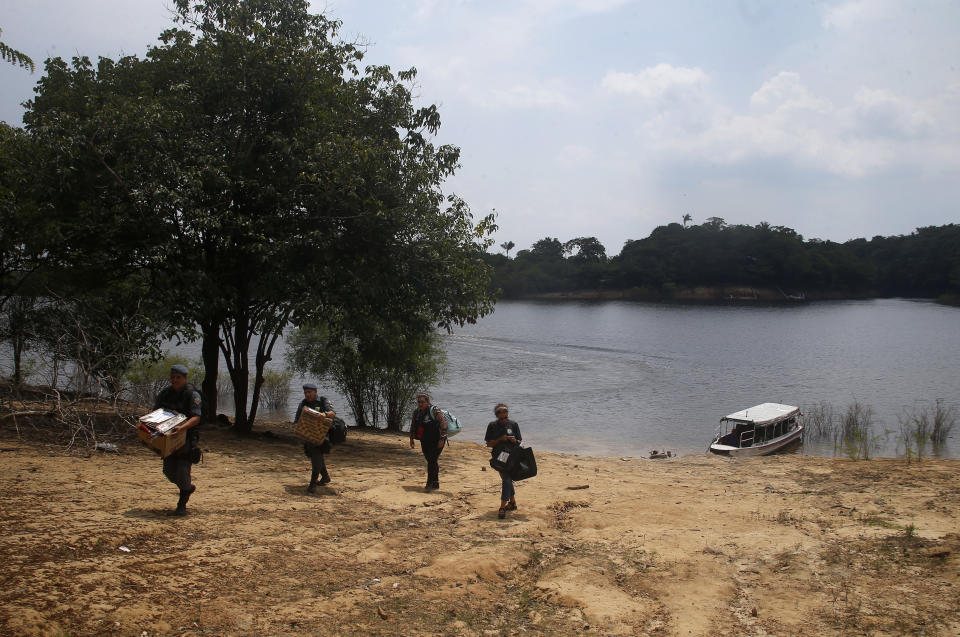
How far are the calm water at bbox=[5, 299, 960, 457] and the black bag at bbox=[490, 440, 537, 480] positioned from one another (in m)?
15.9

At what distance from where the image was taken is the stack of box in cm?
792

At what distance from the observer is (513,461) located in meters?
10.3

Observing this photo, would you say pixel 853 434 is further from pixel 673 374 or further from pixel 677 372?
pixel 677 372

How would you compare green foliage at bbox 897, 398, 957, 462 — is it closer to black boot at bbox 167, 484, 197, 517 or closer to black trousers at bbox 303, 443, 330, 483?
black trousers at bbox 303, 443, 330, 483

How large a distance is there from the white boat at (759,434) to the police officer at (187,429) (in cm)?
1989

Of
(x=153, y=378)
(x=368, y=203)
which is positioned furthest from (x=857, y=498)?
(x=153, y=378)

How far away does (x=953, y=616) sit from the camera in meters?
6.45

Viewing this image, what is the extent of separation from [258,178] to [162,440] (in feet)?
30.6

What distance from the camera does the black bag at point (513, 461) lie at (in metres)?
10.4

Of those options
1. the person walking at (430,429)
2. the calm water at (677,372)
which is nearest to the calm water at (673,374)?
the calm water at (677,372)

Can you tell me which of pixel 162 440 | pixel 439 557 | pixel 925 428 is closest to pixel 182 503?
pixel 162 440

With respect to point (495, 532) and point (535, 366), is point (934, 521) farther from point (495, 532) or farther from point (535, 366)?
point (535, 366)

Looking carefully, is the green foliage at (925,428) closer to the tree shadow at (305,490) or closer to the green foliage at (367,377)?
the green foliage at (367,377)

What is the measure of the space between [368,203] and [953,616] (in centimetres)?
1292
